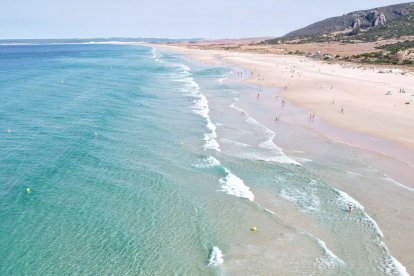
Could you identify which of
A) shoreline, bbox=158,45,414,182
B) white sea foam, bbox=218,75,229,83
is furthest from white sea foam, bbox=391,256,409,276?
white sea foam, bbox=218,75,229,83

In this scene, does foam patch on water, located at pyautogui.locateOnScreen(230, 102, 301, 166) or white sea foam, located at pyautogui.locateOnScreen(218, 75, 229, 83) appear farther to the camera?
white sea foam, located at pyautogui.locateOnScreen(218, 75, 229, 83)

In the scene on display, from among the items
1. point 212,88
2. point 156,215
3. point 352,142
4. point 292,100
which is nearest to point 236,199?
point 156,215

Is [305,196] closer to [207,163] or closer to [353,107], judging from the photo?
[207,163]

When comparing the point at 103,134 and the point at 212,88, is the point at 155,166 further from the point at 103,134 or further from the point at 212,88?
the point at 212,88

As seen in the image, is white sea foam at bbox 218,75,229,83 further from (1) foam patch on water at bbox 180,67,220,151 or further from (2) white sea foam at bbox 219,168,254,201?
(2) white sea foam at bbox 219,168,254,201

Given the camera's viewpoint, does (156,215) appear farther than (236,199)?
No
